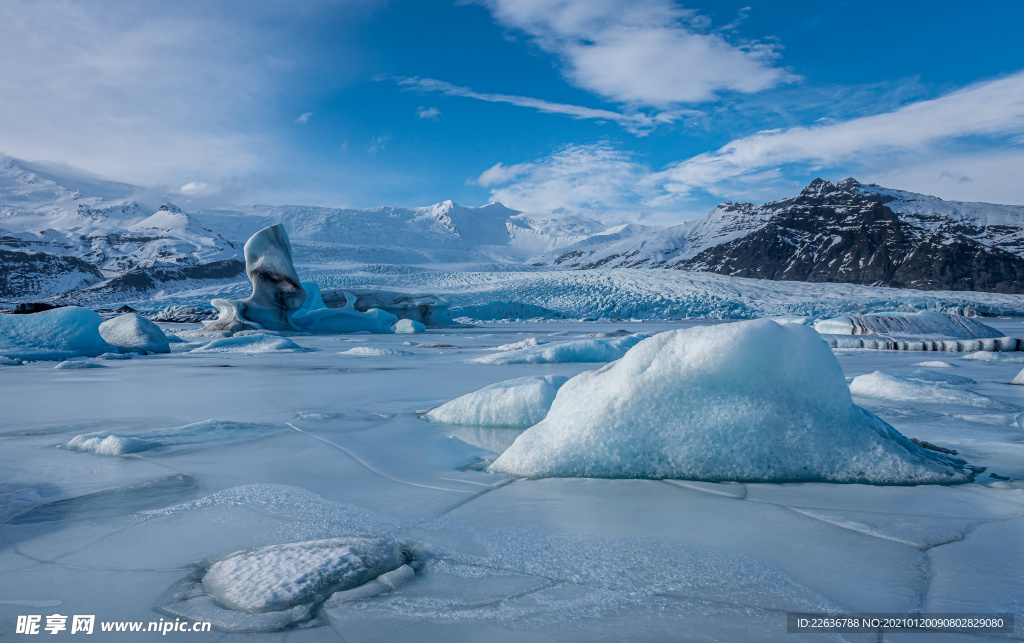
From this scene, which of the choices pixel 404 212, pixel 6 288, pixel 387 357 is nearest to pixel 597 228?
pixel 404 212

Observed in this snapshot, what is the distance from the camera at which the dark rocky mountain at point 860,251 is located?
8519 cm

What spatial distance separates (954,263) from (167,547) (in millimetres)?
109832

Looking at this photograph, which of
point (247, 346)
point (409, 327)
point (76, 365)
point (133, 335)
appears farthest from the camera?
point (409, 327)

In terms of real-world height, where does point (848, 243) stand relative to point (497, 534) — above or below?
above

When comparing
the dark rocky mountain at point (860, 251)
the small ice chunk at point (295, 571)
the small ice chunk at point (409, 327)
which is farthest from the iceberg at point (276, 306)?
the dark rocky mountain at point (860, 251)

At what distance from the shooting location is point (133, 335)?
8.49 m

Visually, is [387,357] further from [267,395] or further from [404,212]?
[404,212]

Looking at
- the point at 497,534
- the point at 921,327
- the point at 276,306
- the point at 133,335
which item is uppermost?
the point at 921,327

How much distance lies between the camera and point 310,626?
997 mm

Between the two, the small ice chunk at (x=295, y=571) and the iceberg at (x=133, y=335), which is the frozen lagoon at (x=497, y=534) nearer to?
the small ice chunk at (x=295, y=571)

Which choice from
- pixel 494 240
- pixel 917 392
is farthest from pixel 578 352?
pixel 494 240

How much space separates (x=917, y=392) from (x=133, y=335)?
9.50 metres

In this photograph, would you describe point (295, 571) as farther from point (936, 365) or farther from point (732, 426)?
point (936, 365)

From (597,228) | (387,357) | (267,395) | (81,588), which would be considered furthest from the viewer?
(597,228)
